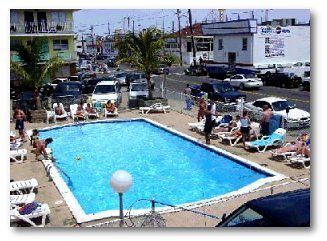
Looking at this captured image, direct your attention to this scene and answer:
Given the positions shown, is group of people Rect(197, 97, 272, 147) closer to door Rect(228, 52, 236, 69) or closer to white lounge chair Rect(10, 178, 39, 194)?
white lounge chair Rect(10, 178, 39, 194)

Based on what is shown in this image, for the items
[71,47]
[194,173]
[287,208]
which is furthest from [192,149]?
[71,47]

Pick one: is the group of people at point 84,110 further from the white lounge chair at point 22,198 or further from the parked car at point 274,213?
the parked car at point 274,213

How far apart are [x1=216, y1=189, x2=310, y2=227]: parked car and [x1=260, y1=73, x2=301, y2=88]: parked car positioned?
20.1 metres

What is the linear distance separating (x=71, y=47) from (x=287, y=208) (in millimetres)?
20684

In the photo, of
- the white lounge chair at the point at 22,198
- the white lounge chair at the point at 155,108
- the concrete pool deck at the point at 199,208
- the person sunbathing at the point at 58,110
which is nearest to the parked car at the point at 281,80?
the white lounge chair at the point at 155,108

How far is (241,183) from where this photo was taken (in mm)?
11586

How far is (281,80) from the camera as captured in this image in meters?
28.7

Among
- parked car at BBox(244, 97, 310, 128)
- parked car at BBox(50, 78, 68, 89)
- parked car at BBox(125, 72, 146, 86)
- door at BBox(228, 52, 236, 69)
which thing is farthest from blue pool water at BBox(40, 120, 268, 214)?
door at BBox(228, 52, 236, 69)

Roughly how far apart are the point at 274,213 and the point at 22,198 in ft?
17.0

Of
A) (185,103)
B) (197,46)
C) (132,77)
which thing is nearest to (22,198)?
(185,103)

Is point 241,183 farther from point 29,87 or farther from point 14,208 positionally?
point 29,87

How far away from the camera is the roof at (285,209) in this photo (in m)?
6.77

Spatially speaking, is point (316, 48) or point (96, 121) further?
point (96, 121)

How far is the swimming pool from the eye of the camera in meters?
10.8
